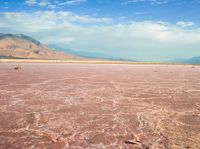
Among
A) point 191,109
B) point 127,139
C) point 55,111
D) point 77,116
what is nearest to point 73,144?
point 127,139

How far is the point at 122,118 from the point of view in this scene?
8344 millimetres

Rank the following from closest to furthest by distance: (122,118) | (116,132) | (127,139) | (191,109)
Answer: (127,139) → (116,132) → (122,118) → (191,109)

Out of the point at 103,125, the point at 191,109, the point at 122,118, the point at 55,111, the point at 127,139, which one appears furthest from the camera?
the point at 191,109

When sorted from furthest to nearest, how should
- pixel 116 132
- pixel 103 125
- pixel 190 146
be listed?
pixel 103 125 → pixel 116 132 → pixel 190 146

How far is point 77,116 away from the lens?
336 inches

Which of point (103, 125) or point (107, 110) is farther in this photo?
point (107, 110)

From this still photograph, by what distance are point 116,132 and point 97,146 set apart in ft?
3.82

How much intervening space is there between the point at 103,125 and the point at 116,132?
0.75 m

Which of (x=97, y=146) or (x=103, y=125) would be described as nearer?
(x=97, y=146)

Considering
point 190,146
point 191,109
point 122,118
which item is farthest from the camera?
point 191,109

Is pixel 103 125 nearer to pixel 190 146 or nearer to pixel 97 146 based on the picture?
pixel 97 146

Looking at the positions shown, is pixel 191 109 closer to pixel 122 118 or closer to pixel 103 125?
pixel 122 118

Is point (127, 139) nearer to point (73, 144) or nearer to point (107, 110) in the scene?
point (73, 144)

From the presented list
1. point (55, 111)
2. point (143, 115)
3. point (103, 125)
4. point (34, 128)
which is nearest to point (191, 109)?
point (143, 115)
